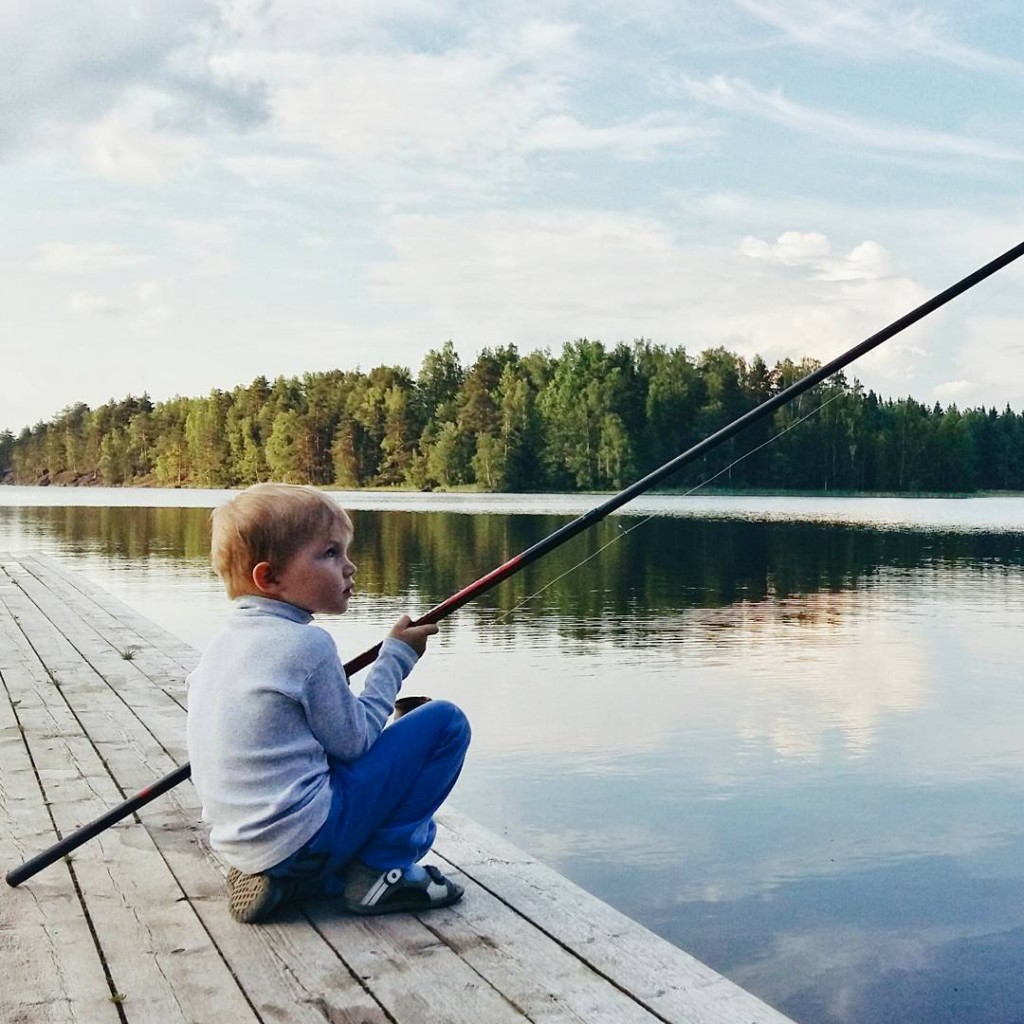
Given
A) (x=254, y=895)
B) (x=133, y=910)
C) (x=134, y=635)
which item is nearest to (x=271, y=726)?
(x=254, y=895)

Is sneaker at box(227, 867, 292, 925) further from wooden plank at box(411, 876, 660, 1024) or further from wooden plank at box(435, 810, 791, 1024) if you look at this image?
wooden plank at box(435, 810, 791, 1024)

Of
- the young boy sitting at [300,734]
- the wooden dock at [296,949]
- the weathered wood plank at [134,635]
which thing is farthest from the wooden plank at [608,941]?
the weathered wood plank at [134,635]

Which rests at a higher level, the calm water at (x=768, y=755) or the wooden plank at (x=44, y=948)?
the wooden plank at (x=44, y=948)

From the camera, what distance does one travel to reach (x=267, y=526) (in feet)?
8.62

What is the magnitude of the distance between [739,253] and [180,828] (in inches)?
2958

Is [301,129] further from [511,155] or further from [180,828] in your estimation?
[180,828]

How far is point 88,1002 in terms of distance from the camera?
94.3 inches

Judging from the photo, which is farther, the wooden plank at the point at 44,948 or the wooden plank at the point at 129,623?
the wooden plank at the point at 129,623

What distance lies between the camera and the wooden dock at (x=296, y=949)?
2346 millimetres

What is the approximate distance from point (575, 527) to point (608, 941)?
0.91 metres

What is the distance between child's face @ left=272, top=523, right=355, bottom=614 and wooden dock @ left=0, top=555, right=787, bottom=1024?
27.0 inches

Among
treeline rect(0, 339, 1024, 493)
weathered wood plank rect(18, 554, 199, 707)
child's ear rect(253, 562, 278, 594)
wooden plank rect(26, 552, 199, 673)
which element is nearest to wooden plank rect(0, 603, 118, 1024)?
child's ear rect(253, 562, 278, 594)

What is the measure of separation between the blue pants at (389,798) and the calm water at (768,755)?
1.41m

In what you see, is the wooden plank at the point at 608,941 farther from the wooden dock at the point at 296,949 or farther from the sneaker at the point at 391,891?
the sneaker at the point at 391,891
